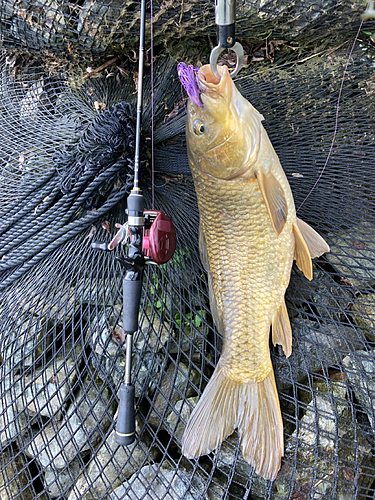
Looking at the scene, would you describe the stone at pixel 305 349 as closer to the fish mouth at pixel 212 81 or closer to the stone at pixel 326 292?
the stone at pixel 326 292

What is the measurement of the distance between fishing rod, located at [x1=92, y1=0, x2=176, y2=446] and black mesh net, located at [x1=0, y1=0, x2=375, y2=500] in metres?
0.22

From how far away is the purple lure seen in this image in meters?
1.14

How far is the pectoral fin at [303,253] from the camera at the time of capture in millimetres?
1364

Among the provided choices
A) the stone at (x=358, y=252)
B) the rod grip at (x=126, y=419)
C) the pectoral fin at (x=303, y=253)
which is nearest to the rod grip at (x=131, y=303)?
the rod grip at (x=126, y=419)

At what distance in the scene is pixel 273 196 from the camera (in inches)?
51.1

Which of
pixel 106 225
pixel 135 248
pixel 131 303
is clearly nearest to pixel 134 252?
pixel 135 248

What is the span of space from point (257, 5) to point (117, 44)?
0.80m

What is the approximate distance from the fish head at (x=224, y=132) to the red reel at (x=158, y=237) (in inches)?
10.5

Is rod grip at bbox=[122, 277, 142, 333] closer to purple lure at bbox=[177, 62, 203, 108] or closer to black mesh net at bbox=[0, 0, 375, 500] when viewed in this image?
black mesh net at bbox=[0, 0, 375, 500]

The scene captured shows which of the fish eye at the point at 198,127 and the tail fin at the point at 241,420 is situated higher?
the fish eye at the point at 198,127

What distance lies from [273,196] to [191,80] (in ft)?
1.64

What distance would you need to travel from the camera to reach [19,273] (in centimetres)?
183

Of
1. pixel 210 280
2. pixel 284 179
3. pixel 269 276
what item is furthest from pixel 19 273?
pixel 284 179

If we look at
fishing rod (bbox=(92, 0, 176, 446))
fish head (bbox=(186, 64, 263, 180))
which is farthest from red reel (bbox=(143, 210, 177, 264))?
fish head (bbox=(186, 64, 263, 180))
